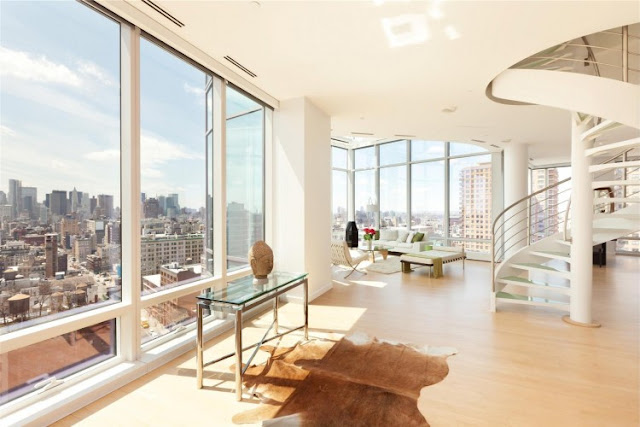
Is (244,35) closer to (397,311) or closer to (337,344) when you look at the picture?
(337,344)

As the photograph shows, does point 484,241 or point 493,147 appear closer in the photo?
point 493,147

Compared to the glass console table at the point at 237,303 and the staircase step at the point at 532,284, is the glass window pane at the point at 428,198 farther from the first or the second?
the glass console table at the point at 237,303

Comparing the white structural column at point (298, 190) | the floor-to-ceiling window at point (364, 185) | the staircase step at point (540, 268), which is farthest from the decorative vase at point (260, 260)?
the floor-to-ceiling window at point (364, 185)

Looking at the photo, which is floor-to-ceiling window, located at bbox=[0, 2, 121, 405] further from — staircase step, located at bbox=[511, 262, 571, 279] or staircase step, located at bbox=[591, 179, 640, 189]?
staircase step, located at bbox=[511, 262, 571, 279]

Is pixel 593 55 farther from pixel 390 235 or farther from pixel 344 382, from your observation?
pixel 390 235

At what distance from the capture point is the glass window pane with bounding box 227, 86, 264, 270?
4.39 meters

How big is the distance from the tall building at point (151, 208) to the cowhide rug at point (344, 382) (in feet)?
5.82

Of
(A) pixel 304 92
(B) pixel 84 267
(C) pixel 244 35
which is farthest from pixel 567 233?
(B) pixel 84 267

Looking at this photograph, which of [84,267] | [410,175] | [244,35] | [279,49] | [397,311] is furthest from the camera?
[410,175]

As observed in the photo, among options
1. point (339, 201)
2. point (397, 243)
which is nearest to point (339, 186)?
point (339, 201)

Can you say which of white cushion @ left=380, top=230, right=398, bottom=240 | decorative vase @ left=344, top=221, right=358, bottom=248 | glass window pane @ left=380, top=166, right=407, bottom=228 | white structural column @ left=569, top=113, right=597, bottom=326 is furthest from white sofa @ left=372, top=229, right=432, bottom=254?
white structural column @ left=569, top=113, right=597, bottom=326

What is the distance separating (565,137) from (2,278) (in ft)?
32.6

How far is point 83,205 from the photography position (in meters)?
2.60

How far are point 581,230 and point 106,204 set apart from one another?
540 centimetres
